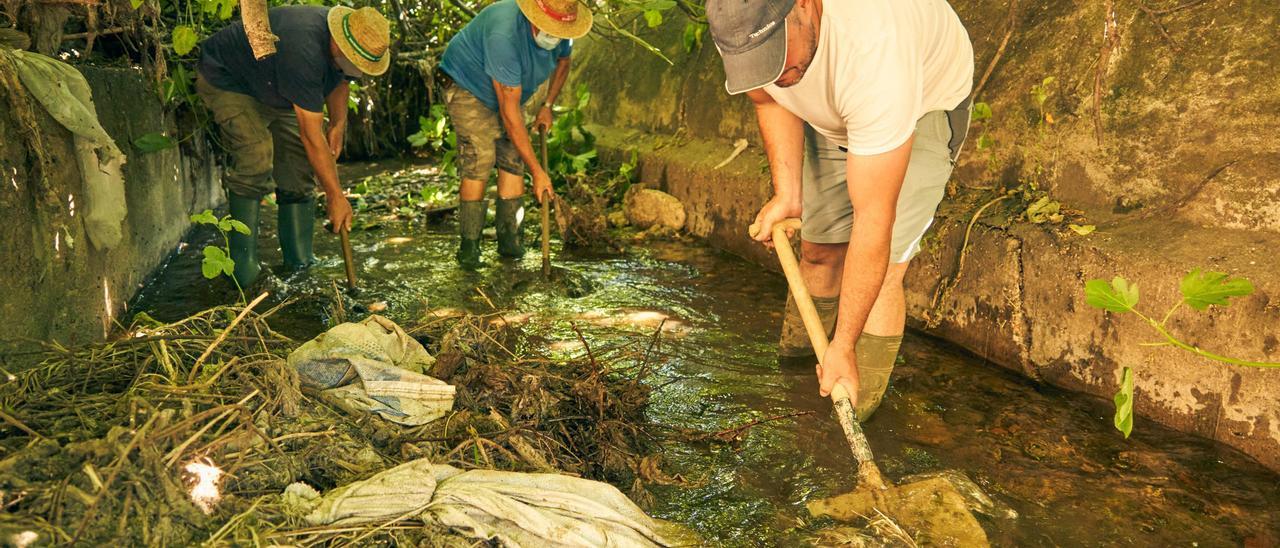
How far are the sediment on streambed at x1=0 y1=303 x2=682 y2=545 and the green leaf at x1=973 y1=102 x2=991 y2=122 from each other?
2.06 m

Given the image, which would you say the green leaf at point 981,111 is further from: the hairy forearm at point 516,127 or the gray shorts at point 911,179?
the hairy forearm at point 516,127

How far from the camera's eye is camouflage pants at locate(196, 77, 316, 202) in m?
4.93

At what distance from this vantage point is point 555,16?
4.82 m

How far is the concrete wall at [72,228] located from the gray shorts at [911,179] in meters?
2.86

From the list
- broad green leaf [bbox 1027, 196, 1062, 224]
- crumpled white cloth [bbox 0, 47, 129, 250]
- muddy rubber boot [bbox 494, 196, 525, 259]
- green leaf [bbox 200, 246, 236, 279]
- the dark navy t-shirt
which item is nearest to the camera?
crumpled white cloth [bbox 0, 47, 129, 250]

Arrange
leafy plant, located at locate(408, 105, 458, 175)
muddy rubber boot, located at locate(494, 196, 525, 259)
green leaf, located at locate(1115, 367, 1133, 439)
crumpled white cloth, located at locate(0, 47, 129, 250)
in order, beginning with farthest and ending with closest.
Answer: leafy plant, located at locate(408, 105, 458, 175), muddy rubber boot, located at locate(494, 196, 525, 259), crumpled white cloth, located at locate(0, 47, 129, 250), green leaf, located at locate(1115, 367, 1133, 439)

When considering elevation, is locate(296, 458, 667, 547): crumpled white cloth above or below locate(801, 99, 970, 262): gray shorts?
below

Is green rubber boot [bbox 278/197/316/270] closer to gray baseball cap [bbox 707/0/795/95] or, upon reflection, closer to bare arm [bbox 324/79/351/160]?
bare arm [bbox 324/79/351/160]

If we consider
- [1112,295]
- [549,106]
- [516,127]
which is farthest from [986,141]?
[549,106]

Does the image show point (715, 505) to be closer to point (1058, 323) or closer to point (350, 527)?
point (350, 527)

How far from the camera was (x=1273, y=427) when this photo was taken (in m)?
2.94

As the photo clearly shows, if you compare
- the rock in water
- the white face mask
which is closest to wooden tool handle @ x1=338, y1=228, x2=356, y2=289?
the white face mask

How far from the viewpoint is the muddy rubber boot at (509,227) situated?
5.71 m

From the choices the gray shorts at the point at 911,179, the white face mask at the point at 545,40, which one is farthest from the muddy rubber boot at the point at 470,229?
the gray shorts at the point at 911,179
